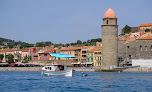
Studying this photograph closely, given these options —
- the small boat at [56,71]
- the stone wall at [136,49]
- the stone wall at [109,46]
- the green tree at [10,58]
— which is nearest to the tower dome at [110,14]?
the stone wall at [109,46]

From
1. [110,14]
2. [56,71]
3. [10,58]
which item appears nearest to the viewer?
[56,71]

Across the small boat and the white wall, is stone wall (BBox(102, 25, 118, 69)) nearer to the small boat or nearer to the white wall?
the white wall

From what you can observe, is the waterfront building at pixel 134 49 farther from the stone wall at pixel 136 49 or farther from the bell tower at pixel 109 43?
the bell tower at pixel 109 43

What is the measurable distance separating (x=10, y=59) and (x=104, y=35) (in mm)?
43256

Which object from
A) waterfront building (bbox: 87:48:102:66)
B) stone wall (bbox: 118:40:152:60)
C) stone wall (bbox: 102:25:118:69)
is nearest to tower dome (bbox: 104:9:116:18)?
stone wall (bbox: 102:25:118:69)

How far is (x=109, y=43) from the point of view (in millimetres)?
78875

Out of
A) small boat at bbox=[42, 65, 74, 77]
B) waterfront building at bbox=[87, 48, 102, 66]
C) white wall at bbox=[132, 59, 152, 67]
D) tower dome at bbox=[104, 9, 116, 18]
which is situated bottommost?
small boat at bbox=[42, 65, 74, 77]

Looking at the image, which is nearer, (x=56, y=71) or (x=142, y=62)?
(x=56, y=71)

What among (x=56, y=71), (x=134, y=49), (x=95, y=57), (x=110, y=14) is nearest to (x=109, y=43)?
(x=110, y=14)

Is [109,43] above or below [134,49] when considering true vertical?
above

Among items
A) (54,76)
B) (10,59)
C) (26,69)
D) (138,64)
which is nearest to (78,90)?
(54,76)

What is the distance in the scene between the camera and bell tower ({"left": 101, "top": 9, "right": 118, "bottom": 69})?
259 ft

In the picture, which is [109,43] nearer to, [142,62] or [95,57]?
[142,62]

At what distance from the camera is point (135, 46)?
8250 cm
